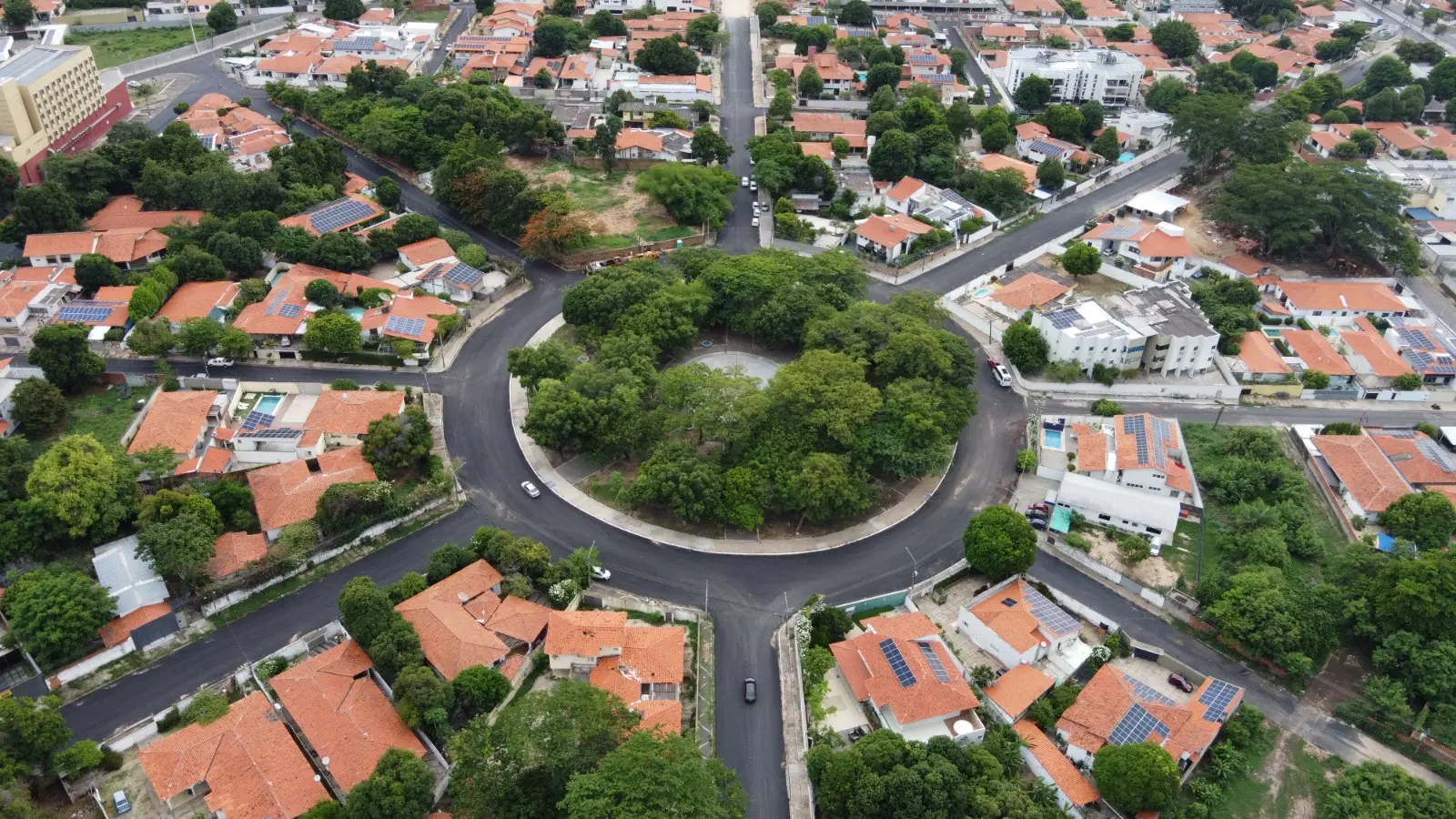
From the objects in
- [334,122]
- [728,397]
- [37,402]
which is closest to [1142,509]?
[728,397]

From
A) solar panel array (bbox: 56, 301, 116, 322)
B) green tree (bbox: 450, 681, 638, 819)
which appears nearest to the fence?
solar panel array (bbox: 56, 301, 116, 322)

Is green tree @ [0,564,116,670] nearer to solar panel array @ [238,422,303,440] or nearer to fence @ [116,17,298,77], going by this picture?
solar panel array @ [238,422,303,440]

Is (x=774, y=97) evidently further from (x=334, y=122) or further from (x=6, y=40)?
(x=6, y=40)

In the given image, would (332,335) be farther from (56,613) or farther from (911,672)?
(911,672)

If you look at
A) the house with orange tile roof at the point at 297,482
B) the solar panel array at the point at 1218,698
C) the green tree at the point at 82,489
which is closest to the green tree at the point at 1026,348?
the solar panel array at the point at 1218,698

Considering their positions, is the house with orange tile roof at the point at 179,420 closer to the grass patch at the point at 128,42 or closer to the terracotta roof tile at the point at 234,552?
the terracotta roof tile at the point at 234,552

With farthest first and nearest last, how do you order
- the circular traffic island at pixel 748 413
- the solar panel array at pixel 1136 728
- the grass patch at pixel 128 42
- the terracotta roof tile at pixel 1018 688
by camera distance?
the grass patch at pixel 128 42 < the circular traffic island at pixel 748 413 < the terracotta roof tile at pixel 1018 688 < the solar panel array at pixel 1136 728
